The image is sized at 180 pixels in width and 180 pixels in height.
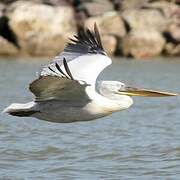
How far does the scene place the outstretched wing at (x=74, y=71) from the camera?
21.2 ft

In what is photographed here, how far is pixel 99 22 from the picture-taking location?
22.7 metres

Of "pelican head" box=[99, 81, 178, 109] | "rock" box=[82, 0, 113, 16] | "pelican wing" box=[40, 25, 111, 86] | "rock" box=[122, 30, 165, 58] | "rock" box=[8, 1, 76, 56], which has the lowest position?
"pelican head" box=[99, 81, 178, 109]

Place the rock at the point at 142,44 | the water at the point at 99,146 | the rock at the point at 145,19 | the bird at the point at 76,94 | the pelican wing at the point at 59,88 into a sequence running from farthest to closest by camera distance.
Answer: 1. the rock at the point at 145,19
2. the rock at the point at 142,44
3. the water at the point at 99,146
4. the bird at the point at 76,94
5. the pelican wing at the point at 59,88

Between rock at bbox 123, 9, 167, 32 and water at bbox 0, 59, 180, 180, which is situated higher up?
rock at bbox 123, 9, 167, 32

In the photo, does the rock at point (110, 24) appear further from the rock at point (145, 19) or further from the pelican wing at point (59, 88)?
the pelican wing at point (59, 88)

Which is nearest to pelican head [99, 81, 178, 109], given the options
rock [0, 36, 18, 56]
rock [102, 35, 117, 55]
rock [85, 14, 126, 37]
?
rock [102, 35, 117, 55]

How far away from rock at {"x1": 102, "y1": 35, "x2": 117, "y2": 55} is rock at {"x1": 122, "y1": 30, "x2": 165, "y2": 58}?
1.39 feet

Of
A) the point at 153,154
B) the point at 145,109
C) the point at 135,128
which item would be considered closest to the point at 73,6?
the point at 145,109

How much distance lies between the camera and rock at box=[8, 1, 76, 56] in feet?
71.4

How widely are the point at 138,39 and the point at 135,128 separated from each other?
11.2 metres

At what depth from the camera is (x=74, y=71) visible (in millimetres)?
7672

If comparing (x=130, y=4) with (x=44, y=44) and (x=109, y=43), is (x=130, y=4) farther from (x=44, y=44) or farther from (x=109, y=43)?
(x=44, y=44)

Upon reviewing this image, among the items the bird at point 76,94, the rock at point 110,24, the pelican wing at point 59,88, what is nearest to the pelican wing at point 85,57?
the bird at point 76,94

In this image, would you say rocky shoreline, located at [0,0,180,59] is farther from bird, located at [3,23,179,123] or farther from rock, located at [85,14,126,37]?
bird, located at [3,23,179,123]
